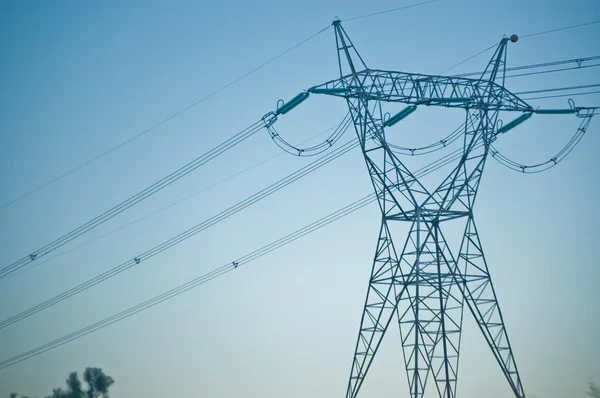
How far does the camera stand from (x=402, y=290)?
30.3 m

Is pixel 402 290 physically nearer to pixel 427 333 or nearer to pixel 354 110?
pixel 427 333

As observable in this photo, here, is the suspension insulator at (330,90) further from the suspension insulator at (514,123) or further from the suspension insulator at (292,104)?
the suspension insulator at (514,123)

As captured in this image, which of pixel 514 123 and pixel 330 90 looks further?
pixel 514 123

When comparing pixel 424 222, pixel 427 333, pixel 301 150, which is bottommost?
pixel 427 333

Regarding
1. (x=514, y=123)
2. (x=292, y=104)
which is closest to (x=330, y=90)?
(x=292, y=104)

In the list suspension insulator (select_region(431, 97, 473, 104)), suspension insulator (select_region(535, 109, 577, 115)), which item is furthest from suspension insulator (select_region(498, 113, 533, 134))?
suspension insulator (select_region(431, 97, 473, 104))

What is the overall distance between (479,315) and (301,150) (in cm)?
1096

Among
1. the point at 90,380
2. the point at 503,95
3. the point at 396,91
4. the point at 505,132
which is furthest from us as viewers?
the point at 90,380

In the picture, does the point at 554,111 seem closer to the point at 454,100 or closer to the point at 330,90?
the point at 454,100

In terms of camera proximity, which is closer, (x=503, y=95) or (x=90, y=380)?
(x=503, y=95)

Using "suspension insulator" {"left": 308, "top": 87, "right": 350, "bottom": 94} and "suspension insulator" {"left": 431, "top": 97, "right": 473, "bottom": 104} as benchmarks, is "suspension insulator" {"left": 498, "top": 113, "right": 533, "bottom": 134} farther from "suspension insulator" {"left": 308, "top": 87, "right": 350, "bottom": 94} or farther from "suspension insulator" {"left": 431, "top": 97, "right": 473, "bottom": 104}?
"suspension insulator" {"left": 308, "top": 87, "right": 350, "bottom": 94}

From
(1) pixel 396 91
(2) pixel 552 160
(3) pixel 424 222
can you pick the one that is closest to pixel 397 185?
(3) pixel 424 222

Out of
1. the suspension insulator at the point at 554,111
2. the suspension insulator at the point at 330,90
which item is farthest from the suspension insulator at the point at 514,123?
the suspension insulator at the point at 330,90

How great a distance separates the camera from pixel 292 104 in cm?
2977
